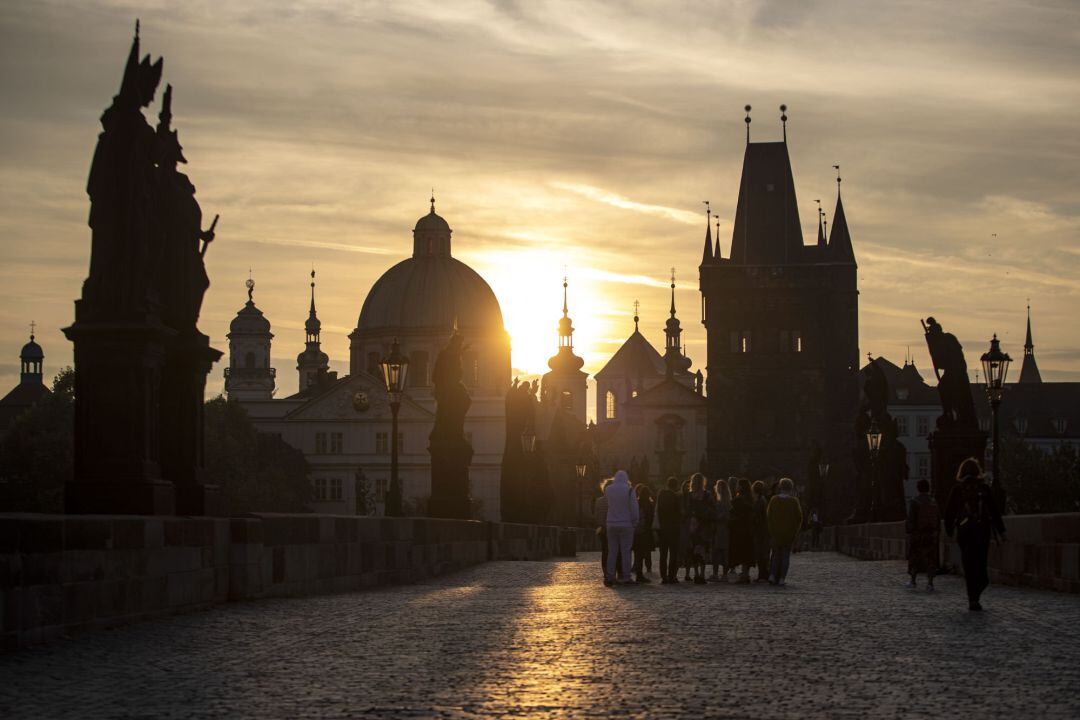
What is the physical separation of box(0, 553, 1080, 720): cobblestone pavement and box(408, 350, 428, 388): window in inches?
5055

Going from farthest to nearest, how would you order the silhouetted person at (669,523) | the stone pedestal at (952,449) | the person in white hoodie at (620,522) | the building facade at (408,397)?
1. the building facade at (408,397)
2. the stone pedestal at (952,449)
3. the silhouetted person at (669,523)
4. the person in white hoodie at (620,522)

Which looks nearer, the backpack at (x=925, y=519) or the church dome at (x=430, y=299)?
the backpack at (x=925, y=519)

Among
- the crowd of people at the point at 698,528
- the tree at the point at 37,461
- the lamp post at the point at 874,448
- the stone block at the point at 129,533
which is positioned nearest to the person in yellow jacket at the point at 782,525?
the crowd of people at the point at 698,528

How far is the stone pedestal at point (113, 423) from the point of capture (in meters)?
16.3

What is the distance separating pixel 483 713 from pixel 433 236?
144m

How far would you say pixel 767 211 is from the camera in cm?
13788

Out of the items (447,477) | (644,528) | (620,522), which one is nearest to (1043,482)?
(447,477)

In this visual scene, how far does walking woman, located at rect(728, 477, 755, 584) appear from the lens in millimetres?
26188

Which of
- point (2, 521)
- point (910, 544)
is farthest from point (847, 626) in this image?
point (910, 544)

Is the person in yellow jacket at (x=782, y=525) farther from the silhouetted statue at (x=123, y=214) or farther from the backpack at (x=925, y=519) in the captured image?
the silhouetted statue at (x=123, y=214)

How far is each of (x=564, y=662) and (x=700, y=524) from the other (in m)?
14.6

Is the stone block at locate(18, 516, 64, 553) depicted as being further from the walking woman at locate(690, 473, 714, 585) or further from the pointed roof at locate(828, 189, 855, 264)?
the pointed roof at locate(828, 189, 855, 264)

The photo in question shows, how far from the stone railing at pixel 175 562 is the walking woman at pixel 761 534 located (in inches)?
177

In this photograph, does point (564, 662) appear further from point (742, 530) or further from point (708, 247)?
point (708, 247)
